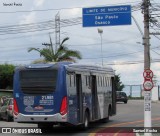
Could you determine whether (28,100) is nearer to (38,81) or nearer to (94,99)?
(38,81)

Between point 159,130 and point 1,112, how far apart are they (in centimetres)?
1135

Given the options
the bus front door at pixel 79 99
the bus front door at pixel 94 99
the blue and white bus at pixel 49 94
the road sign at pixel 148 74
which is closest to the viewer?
the road sign at pixel 148 74

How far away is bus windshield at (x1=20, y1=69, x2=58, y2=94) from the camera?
19969 mm

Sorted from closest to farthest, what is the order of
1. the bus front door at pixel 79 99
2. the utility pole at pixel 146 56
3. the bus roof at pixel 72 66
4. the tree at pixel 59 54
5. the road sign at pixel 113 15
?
1. the utility pole at pixel 146 56
2. the bus roof at pixel 72 66
3. the bus front door at pixel 79 99
4. the road sign at pixel 113 15
5. the tree at pixel 59 54

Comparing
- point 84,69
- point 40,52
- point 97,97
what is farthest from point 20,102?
point 40,52

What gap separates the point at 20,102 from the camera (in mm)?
20266

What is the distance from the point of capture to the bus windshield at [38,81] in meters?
20.0

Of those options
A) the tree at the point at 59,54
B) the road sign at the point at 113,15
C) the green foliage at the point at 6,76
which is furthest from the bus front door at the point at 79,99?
the green foliage at the point at 6,76

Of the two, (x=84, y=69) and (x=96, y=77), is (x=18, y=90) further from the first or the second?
(x=96, y=77)

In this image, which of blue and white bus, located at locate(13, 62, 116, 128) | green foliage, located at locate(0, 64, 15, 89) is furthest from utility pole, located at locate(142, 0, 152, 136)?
green foliage, located at locate(0, 64, 15, 89)

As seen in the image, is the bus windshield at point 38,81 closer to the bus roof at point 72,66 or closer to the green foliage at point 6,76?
the bus roof at point 72,66

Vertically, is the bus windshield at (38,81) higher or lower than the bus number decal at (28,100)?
higher

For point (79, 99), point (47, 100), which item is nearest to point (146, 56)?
point (79, 99)

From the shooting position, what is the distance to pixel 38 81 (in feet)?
66.2
